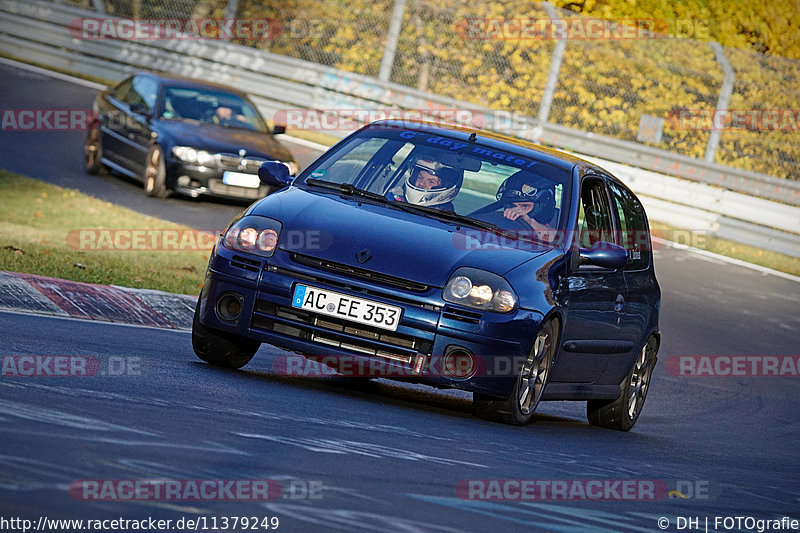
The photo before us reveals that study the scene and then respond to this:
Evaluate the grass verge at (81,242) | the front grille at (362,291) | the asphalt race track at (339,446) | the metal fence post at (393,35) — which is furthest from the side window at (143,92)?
the front grille at (362,291)

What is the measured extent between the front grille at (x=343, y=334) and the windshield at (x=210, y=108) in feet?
36.2

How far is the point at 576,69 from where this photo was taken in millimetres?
23297

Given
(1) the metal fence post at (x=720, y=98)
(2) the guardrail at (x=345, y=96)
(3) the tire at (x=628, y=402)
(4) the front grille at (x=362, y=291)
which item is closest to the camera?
(4) the front grille at (x=362, y=291)

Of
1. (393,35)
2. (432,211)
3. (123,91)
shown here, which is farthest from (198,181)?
(432,211)

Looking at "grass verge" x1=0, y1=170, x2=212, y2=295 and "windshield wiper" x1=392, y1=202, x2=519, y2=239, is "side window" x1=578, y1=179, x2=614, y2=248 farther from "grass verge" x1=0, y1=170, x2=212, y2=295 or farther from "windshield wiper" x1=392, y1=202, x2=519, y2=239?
"grass verge" x1=0, y1=170, x2=212, y2=295

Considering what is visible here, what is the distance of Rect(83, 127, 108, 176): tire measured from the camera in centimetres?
1894

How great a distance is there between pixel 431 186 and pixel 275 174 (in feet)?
3.21

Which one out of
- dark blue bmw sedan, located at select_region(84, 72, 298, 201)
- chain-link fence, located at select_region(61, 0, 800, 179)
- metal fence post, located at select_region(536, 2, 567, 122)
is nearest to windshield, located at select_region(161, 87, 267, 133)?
dark blue bmw sedan, located at select_region(84, 72, 298, 201)

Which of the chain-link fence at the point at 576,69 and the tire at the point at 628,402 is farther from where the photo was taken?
the chain-link fence at the point at 576,69

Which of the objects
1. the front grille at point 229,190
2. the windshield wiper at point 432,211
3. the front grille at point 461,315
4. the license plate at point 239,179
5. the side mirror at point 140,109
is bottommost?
the front grille at point 229,190

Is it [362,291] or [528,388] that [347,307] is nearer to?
[362,291]

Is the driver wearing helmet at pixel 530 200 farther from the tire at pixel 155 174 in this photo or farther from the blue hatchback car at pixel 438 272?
the tire at pixel 155 174

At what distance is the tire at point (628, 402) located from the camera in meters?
10.0

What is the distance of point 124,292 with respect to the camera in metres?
10.8
